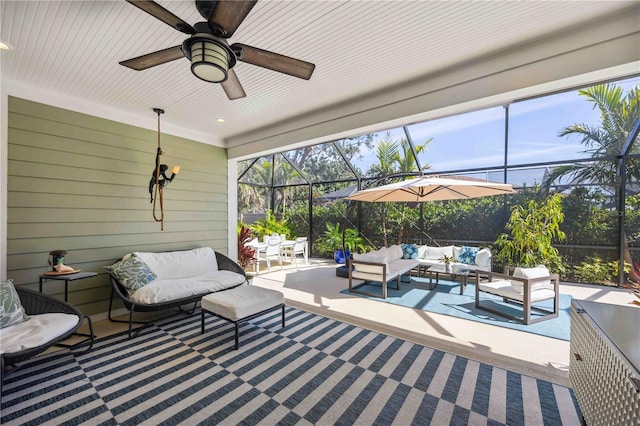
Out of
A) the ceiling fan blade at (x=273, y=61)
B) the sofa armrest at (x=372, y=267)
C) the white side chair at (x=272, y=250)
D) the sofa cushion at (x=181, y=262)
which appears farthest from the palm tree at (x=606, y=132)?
the sofa cushion at (x=181, y=262)

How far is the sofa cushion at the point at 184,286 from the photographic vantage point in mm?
3129

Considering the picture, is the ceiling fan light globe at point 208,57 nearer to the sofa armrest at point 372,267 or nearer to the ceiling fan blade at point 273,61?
the ceiling fan blade at point 273,61

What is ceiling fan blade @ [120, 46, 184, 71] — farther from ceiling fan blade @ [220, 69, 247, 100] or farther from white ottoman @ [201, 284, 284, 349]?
white ottoman @ [201, 284, 284, 349]

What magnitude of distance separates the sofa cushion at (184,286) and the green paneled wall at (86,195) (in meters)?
0.95

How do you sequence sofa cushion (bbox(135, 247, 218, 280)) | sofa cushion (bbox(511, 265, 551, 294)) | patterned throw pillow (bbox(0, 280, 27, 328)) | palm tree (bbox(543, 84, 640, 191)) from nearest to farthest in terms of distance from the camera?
patterned throw pillow (bbox(0, 280, 27, 328))
sofa cushion (bbox(511, 265, 551, 294))
sofa cushion (bbox(135, 247, 218, 280))
palm tree (bbox(543, 84, 640, 191))

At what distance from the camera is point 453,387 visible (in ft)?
7.02

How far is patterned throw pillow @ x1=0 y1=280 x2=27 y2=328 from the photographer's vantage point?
2.34 metres

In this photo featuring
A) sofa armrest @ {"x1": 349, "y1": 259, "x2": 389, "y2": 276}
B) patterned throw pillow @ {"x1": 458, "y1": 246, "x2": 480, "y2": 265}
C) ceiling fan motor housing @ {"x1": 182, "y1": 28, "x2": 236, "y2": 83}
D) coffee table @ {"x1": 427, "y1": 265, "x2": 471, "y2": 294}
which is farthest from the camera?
patterned throw pillow @ {"x1": 458, "y1": 246, "x2": 480, "y2": 265}

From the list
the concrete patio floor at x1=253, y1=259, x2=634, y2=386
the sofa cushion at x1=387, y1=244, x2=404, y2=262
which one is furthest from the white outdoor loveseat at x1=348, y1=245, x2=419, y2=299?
the concrete patio floor at x1=253, y1=259, x2=634, y2=386

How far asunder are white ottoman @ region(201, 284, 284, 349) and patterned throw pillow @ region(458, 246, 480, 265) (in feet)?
13.3

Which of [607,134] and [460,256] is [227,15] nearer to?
[460,256]

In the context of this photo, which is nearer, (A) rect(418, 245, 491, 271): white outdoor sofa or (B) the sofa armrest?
(B) the sofa armrest

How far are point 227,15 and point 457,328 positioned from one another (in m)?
3.79

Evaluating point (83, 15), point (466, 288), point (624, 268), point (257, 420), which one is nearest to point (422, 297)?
point (466, 288)
